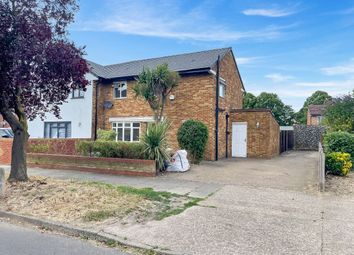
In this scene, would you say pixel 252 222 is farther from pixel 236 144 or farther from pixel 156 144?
pixel 236 144

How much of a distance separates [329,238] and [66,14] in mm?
9000

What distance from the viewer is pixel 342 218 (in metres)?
6.25

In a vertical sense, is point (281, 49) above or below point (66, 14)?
above

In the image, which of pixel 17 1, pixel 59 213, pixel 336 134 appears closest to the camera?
pixel 59 213

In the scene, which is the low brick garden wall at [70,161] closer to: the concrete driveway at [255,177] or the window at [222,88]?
the concrete driveway at [255,177]

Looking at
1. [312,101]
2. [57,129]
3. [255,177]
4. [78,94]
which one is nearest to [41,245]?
[255,177]

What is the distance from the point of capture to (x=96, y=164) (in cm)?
1232

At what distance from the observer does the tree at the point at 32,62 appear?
24.8 feet

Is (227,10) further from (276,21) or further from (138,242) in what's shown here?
(138,242)

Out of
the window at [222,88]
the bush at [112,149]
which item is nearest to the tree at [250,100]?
the window at [222,88]

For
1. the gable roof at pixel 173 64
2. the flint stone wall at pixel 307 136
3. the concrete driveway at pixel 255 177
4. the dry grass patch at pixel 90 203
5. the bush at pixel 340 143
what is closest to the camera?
the dry grass patch at pixel 90 203

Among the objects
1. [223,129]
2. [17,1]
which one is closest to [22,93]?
[17,1]

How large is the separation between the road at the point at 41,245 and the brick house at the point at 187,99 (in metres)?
11.3

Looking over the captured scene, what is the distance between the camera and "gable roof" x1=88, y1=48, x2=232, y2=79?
57.6 feet
